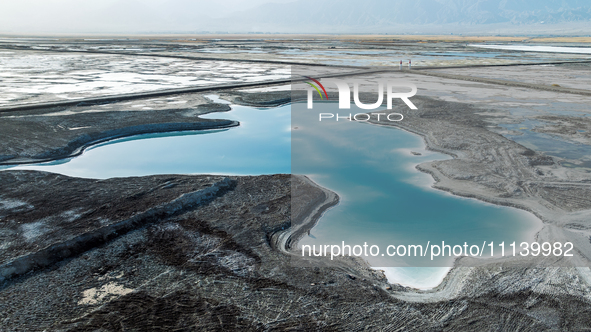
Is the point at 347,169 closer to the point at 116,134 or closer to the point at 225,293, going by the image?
the point at 225,293

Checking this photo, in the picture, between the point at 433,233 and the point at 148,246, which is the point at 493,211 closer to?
the point at 433,233

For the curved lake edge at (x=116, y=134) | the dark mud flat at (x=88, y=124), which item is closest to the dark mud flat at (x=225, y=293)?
the curved lake edge at (x=116, y=134)

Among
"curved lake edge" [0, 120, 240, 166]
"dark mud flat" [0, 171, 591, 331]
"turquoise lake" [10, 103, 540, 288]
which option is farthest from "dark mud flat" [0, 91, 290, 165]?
"dark mud flat" [0, 171, 591, 331]

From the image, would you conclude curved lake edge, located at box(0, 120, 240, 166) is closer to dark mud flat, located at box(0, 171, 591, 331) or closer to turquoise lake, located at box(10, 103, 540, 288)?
turquoise lake, located at box(10, 103, 540, 288)

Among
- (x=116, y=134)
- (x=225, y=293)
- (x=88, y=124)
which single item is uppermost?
(x=88, y=124)

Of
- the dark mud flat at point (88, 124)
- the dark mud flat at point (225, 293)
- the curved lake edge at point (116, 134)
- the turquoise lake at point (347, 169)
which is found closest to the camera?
the dark mud flat at point (225, 293)

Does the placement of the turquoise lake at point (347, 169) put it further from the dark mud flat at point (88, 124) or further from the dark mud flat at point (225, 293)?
the dark mud flat at point (225, 293)

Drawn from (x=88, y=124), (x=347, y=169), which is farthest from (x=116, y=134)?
(x=347, y=169)
